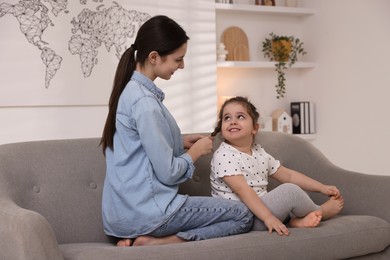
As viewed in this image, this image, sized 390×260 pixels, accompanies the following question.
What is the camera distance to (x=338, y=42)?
4.91 m

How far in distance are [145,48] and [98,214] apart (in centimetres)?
70

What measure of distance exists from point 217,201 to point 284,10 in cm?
307

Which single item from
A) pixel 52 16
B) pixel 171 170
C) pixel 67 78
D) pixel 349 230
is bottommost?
pixel 349 230

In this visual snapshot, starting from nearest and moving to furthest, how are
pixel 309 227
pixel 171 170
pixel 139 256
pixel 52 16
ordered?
pixel 139 256
pixel 171 170
pixel 309 227
pixel 52 16

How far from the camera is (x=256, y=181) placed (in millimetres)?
2568

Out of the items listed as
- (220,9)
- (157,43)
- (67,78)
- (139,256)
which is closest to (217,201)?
(139,256)

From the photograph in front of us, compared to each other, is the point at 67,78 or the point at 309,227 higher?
the point at 67,78

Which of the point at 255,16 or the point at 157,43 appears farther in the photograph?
the point at 255,16

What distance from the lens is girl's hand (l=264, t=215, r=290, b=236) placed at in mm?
2264

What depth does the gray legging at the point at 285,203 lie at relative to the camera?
237 centimetres

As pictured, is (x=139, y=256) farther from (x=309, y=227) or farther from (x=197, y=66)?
(x=197, y=66)

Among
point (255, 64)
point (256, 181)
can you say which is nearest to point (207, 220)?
point (256, 181)

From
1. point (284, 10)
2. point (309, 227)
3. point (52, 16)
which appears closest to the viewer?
point (309, 227)

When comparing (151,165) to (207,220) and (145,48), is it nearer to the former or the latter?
(207,220)
